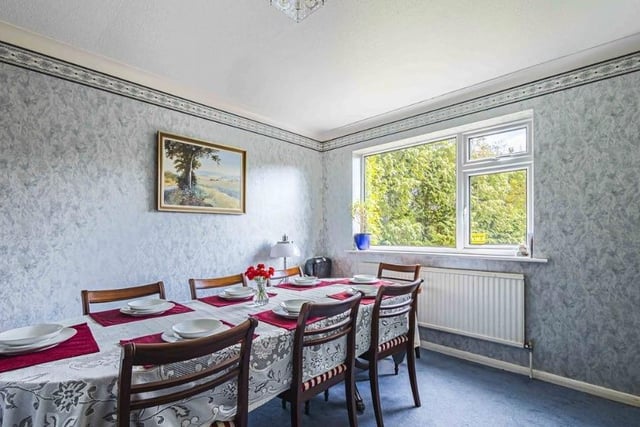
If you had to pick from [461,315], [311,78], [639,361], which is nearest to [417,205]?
[461,315]

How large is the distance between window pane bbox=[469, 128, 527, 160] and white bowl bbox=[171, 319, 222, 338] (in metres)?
2.87

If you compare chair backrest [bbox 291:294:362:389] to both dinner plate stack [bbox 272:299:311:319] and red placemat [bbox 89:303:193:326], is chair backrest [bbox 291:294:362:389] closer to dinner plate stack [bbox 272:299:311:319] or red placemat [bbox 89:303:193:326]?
dinner plate stack [bbox 272:299:311:319]

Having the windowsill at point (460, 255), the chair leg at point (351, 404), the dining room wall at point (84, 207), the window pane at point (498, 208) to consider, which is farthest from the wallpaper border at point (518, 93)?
the chair leg at point (351, 404)

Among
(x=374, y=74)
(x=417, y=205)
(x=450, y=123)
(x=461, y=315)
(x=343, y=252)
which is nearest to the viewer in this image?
(x=374, y=74)

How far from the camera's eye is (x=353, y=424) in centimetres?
163

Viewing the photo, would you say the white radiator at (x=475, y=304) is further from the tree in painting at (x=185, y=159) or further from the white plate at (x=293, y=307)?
the tree in painting at (x=185, y=159)

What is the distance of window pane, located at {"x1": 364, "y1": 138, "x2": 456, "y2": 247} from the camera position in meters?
3.29

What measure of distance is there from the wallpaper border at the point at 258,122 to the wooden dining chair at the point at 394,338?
1915mm

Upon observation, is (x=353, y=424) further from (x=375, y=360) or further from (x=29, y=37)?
(x=29, y=37)

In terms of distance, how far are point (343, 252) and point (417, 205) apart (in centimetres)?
111

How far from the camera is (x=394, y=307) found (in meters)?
1.91

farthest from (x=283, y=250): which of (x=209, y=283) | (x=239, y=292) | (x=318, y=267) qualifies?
(x=239, y=292)

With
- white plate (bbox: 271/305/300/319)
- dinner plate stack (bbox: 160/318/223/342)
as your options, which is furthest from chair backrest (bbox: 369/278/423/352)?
dinner plate stack (bbox: 160/318/223/342)

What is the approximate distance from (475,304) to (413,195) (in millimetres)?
1340
